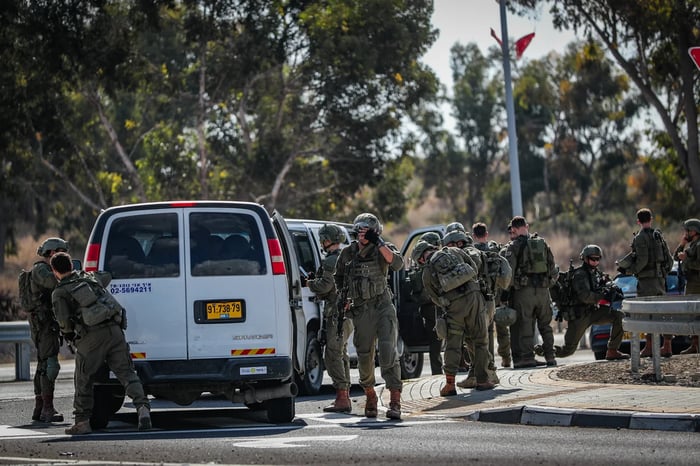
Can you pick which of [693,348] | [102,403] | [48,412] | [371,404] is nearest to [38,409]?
[48,412]

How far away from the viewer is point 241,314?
12125 millimetres

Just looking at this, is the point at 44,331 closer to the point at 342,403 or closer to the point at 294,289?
the point at 294,289

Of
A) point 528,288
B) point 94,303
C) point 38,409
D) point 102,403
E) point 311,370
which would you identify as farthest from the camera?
point 528,288

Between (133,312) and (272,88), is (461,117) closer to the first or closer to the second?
(272,88)

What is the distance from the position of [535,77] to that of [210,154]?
18.2 metres

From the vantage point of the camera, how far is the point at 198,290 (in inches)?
477

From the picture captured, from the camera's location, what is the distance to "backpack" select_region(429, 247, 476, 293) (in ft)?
45.5

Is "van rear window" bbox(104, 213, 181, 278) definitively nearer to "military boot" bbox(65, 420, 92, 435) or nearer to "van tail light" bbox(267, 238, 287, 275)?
"van tail light" bbox(267, 238, 287, 275)

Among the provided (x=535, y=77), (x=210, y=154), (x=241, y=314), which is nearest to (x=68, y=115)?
(x=210, y=154)

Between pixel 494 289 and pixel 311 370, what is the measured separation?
7.75 feet

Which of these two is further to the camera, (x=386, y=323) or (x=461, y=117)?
(x=461, y=117)

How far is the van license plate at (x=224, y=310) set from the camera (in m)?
12.1

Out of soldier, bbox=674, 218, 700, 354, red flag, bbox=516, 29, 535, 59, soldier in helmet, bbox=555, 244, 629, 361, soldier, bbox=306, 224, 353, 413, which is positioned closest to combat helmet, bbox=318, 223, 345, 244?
soldier, bbox=306, 224, 353, 413

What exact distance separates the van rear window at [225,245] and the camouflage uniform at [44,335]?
1.98 meters
